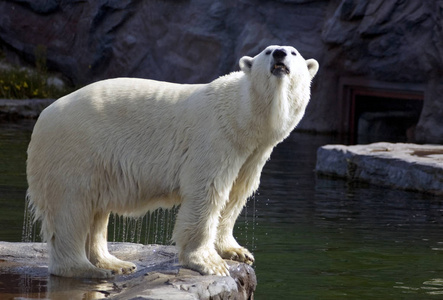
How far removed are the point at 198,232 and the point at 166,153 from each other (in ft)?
1.69

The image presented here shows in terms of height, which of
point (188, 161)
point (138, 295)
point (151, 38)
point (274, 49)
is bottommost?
point (138, 295)

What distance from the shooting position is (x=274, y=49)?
15.3 feet

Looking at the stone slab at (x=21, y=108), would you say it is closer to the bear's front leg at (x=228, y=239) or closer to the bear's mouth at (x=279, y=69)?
the bear's front leg at (x=228, y=239)

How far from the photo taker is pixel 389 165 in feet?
34.1

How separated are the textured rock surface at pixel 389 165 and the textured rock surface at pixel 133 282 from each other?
505 cm

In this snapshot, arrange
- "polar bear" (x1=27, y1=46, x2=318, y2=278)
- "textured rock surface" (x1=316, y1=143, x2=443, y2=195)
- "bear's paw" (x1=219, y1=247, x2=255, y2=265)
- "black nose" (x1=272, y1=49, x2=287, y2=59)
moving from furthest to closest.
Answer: "textured rock surface" (x1=316, y1=143, x2=443, y2=195) → "bear's paw" (x1=219, y1=247, x2=255, y2=265) → "polar bear" (x1=27, y1=46, x2=318, y2=278) → "black nose" (x1=272, y1=49, x2=287, y2=59)

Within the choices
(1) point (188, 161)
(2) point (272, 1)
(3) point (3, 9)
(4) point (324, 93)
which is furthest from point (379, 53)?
(1) point (188, 161)

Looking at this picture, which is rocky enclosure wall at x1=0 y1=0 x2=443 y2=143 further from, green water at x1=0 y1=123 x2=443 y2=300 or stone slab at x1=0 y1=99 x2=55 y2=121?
green water at x1=0 y1=123 x2=443 y2=300

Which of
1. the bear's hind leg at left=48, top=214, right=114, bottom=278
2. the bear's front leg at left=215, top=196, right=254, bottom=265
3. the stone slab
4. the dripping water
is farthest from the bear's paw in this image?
the stone slab

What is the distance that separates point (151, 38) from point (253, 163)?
46.5 feet

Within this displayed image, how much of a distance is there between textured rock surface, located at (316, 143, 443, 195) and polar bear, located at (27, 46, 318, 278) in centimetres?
523

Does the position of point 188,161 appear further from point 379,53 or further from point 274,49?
point 379,53

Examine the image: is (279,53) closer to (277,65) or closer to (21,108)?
(277,65)

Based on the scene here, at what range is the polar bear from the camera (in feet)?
15.5
